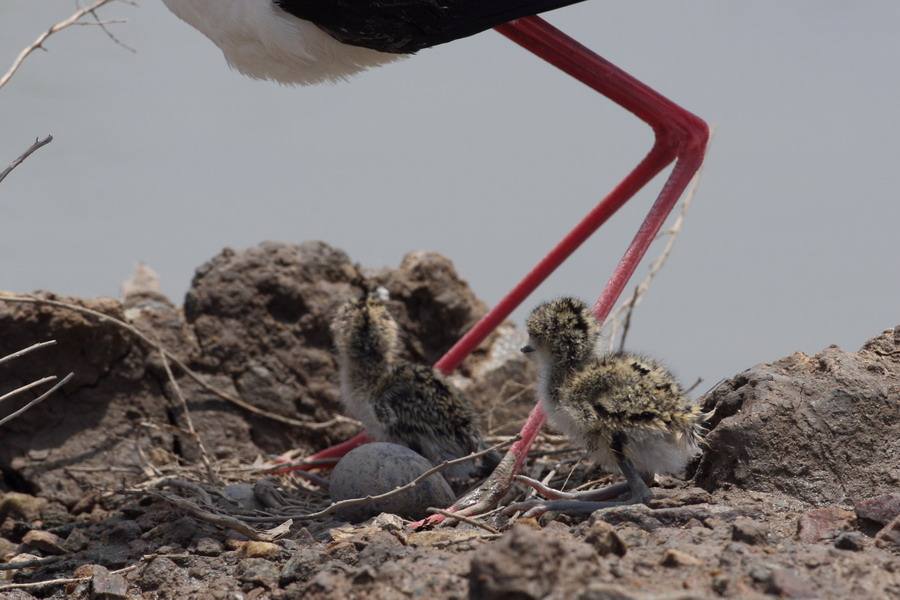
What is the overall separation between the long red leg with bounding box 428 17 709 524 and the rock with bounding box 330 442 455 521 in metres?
0.42

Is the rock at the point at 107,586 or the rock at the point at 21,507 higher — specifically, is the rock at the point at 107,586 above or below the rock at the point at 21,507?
above

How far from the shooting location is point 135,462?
4.84 metres

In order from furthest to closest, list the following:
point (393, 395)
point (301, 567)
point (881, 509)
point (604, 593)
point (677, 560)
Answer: point (393, 395)
point (301, 567)
point (881, 509)
point (677, 560)
point (604, 593)

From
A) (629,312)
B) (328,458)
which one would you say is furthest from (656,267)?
(328,458)

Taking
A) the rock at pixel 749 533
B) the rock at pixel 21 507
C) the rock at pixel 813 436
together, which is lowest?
the rock at pixel 21 507

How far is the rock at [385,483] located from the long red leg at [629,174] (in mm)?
419

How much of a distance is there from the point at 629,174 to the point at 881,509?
86.5 inches

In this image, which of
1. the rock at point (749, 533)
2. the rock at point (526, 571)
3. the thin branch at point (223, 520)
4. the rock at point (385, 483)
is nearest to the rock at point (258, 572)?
the thin branch at point (223, 520)

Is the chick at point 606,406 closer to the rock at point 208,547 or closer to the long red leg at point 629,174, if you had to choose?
the long red leg at point 629,174

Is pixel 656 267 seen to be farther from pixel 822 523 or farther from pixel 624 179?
pixel 822 523

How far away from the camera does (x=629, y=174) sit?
4578 mm

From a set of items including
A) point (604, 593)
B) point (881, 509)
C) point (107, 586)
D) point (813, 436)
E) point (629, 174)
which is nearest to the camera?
point (604, 593)

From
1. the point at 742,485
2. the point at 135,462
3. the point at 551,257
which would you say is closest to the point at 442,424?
the point at 551,257

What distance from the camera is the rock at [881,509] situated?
2776 mm
